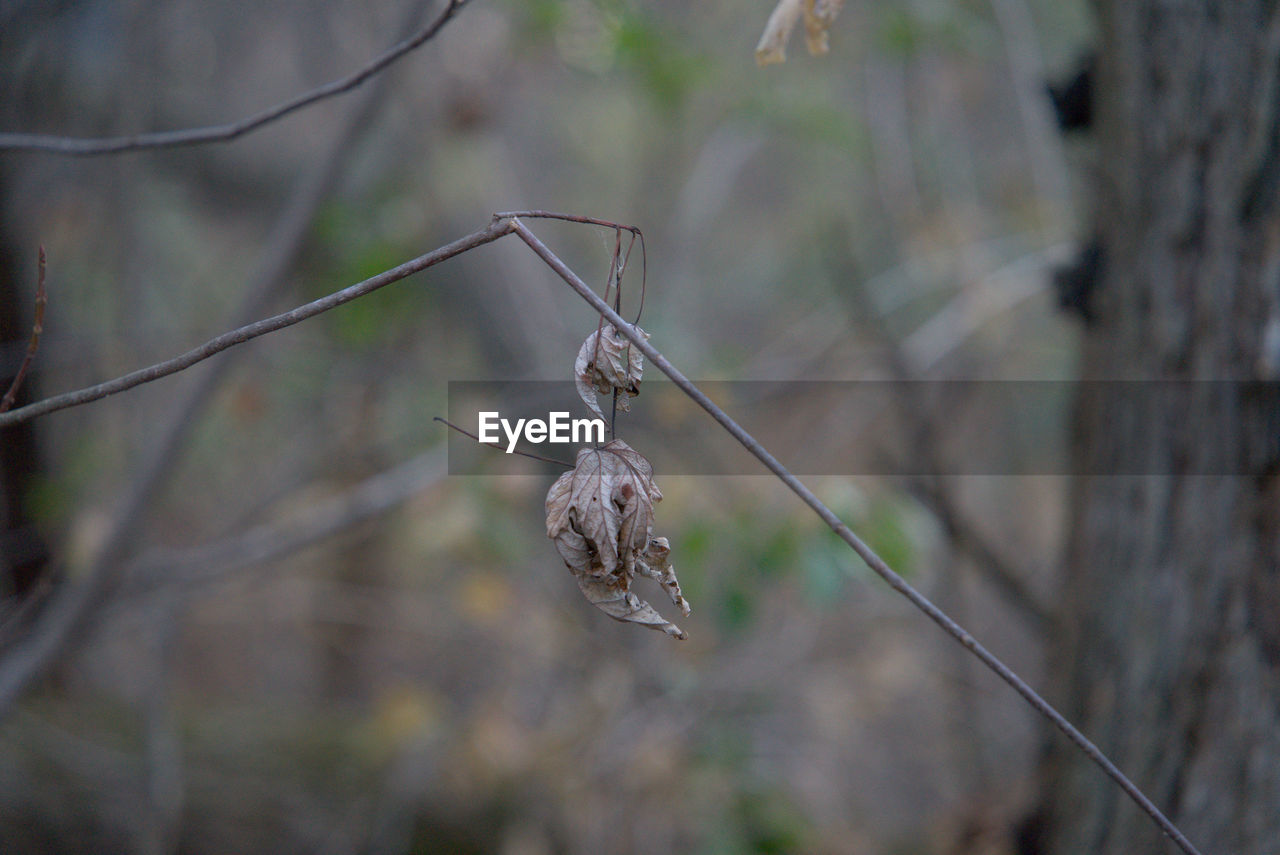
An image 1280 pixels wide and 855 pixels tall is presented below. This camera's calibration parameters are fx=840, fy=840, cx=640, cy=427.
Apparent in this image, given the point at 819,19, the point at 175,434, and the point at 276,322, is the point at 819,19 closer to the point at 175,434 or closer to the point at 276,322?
the point at 276,322

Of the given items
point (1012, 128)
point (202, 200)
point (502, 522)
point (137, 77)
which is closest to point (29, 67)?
point (137, 77)

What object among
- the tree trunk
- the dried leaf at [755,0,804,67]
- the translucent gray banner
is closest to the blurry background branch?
the translucent gray banner

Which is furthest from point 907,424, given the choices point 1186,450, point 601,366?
point 601,366

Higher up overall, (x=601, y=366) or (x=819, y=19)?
(x=819, y=19)

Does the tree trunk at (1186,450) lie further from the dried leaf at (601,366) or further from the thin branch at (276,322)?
the thin branch at (276,322)

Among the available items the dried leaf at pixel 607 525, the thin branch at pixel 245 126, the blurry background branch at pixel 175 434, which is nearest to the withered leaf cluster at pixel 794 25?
the thin branch at pixel 245 126

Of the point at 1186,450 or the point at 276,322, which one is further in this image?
the point at 1186,450

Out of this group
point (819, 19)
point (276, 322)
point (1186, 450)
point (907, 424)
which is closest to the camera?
point (276, 322)

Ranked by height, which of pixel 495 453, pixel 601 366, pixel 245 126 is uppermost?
pixel 245 126
